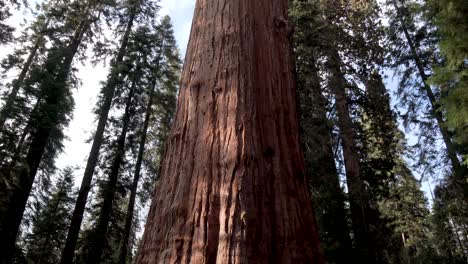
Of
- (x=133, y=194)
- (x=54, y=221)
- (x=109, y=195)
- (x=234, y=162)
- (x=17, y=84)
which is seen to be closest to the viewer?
(x=234, y=162)

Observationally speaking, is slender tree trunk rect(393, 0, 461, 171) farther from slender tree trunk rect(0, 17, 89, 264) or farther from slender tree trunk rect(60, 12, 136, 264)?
slender tree trunk rect(0, 17, 89, 264)

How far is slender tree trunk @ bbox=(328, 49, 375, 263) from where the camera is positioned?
11352mm

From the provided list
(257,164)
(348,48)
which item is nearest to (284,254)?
(257,164)

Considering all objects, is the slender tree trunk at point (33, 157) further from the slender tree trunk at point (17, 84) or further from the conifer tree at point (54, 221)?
the conifer tree at point (54, 221)

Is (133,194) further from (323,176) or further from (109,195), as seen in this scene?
(323,176)

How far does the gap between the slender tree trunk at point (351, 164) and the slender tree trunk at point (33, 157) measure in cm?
1148

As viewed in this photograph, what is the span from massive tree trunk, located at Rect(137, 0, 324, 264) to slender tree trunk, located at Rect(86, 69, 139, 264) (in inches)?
542

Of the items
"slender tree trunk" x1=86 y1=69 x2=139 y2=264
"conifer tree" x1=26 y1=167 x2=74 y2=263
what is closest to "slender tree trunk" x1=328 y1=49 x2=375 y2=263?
"slender tree trunk" x1=86 y1=69 x2=139 y2=264

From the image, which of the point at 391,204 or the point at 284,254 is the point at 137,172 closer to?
the point at 284,254

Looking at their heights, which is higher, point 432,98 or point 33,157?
point 432,98

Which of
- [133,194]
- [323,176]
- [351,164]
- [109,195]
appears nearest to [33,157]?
[109,195]

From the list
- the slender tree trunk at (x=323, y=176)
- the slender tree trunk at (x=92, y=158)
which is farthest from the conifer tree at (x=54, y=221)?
the slender tree trunk at (x=323, y=176)

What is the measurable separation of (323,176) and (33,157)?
480 inches

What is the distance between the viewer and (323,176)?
35.9 feet
